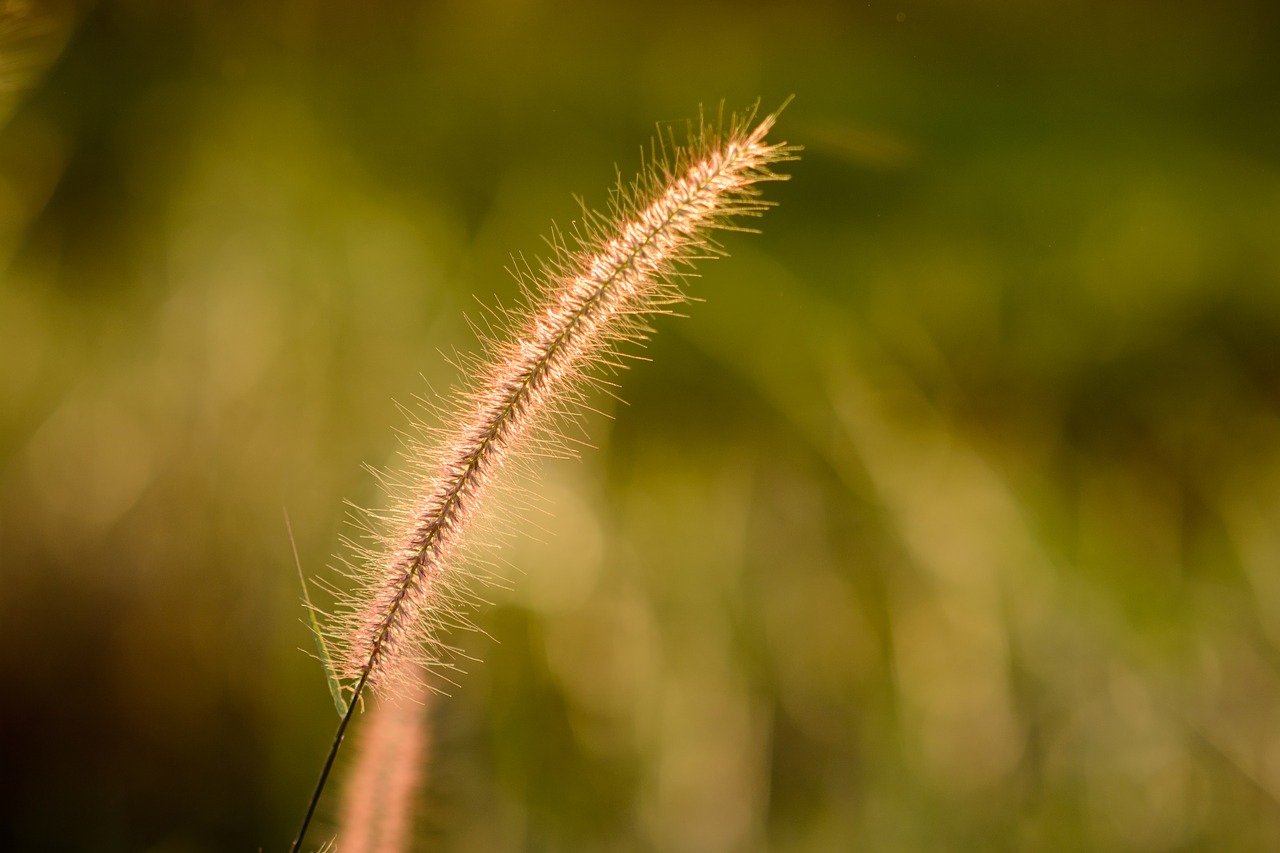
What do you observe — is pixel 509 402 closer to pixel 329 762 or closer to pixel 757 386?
pixel 329 762

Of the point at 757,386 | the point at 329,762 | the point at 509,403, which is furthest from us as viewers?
the point at 757,386

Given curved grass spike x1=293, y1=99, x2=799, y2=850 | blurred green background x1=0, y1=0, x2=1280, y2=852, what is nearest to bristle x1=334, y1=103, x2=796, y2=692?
curved grass spike x1=293, y1=99, x2=799, y2=850

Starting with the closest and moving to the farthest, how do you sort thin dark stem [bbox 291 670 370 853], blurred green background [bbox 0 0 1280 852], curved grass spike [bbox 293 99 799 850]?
thin dark stem [bbox 291 670 370 853] < curved grass spike [bbox 293 99 799 850] < blurred green background [bbox 0 0 1280 852]

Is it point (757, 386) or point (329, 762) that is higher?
point (757, 386)

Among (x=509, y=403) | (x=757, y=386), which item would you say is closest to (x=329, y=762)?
(x=509, y=403)

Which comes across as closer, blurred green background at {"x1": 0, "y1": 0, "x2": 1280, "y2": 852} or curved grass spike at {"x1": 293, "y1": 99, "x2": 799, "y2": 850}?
curved grass spike at {"x1": 293, "y1": 99, "x2": 799, "y2": 850}

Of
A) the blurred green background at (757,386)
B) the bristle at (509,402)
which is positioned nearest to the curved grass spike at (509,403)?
the bristle at (509,402)

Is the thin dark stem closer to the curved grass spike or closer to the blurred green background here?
the curved grass spike

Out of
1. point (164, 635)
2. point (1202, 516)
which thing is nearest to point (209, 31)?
point (164, 635)
